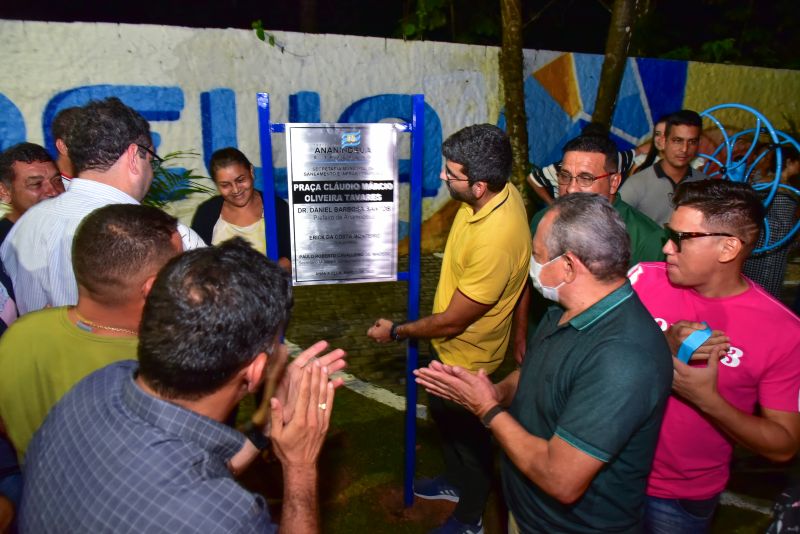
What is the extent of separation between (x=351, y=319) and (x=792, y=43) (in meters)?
12.9

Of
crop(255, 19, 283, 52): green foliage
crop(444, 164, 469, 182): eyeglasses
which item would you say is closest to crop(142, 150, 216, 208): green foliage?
crop(255, 19, 283, 52): green foliage

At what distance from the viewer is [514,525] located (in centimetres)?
228

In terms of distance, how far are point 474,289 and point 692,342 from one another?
1.07 m

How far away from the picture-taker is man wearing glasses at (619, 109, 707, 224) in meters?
4.33

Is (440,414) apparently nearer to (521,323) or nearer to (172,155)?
(521,323)

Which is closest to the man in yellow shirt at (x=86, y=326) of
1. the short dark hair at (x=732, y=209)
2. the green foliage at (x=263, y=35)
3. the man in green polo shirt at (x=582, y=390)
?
the man in green polo shirt at (x=582, y=390)

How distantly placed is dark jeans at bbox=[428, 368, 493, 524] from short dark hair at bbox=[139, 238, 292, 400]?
5.82 feet

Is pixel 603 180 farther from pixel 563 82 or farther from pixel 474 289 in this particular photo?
pixel 563 82

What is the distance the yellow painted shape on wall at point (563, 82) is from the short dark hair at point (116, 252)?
7.77 metres

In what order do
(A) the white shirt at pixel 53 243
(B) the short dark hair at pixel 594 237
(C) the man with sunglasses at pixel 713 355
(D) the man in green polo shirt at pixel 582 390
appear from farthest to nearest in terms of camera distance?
1. (A) the white shirt at pixel 53 243
2. (C) the man with sunglasses at pixel 713 355
3. (B) the short dark hair at pixel 594 237
4. (D) the man in green polo shirt at pixel 582 390

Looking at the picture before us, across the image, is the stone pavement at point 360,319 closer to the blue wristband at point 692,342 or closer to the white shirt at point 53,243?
the white shirt at point 53,243

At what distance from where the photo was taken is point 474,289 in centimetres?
273

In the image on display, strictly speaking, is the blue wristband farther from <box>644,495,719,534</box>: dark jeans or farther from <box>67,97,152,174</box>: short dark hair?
<box>67,97,152,174</box>: short dark hair

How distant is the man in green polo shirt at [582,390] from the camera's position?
1682 mm
